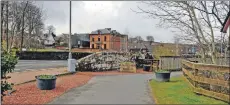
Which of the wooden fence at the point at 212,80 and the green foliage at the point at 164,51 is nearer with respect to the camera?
the wooden fence at the point at 212,80

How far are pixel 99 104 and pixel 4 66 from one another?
2853 millimetres

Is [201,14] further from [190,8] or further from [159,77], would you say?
[159,77]

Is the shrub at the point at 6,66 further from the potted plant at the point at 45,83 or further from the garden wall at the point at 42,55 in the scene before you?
the garden wall at the point at 42,55

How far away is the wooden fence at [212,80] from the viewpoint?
403 inches

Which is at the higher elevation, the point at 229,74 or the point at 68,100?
the point at 229,74

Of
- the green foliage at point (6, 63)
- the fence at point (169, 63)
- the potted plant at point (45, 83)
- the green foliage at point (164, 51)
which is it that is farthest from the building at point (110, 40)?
the green foliage at point (6, 63)

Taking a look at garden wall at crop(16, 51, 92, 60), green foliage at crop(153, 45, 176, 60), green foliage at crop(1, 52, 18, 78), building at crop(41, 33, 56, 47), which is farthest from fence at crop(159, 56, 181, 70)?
building at crop(41, 33, 56, 47)

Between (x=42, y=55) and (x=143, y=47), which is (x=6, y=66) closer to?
(x=42, y=55)

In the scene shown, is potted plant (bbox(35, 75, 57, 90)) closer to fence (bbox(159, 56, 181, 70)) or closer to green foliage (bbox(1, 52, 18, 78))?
green foliage (bbox(1, 52, 18, 78))

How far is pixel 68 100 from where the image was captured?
34.0 feet

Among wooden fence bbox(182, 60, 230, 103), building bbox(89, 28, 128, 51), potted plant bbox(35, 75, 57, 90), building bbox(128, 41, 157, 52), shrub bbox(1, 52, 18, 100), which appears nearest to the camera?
shrub bbox(1, 52, 18, 100)

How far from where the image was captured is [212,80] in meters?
10.8

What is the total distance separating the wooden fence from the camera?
403 inches

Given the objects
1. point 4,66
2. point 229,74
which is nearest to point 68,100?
point 4,66
